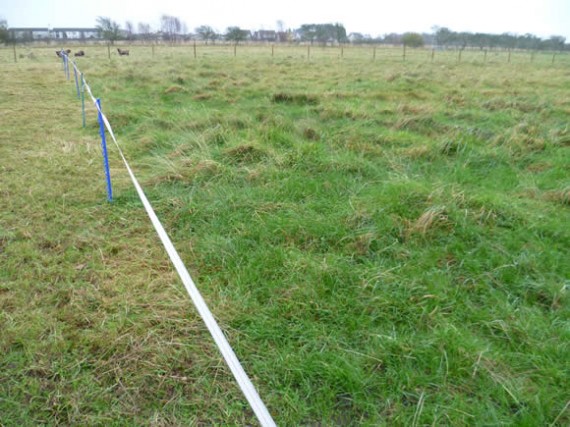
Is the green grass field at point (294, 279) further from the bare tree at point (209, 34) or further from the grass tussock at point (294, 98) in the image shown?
the bare tree at point (209, 34)

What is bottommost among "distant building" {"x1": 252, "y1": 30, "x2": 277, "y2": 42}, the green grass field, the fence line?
the green grass field

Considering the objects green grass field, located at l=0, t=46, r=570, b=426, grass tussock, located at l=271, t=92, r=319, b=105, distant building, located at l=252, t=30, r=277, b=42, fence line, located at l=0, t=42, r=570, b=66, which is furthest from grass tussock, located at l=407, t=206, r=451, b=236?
distant building, located at l=252, t=30, r=277, b=42

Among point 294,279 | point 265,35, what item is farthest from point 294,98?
point 265,35

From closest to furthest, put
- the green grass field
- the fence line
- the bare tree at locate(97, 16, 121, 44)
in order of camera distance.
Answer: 1. the green grass field
2. the fence line
3. the bare tree at locate(97, 16, 121, 44)

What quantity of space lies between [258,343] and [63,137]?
5287 mm

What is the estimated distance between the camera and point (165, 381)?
1.88 meters

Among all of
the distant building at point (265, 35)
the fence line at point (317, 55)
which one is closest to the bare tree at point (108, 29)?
the fence line at point (317, 55)

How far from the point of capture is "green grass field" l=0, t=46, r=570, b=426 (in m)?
1.81

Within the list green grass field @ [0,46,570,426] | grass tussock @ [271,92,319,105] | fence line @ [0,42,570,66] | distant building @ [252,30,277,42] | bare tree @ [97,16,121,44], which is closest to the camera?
green grass field @ [0,46,570,426]

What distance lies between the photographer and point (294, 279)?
2.60 metres

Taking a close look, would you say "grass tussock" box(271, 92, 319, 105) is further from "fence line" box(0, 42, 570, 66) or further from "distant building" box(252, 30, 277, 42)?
"distant building" box(252, 30, 277, 42)

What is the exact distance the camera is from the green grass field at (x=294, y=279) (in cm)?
181

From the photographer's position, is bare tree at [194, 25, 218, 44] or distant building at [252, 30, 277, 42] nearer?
bare tree at [194, 25, 218, 44]

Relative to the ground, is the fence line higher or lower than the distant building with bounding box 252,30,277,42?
lower
